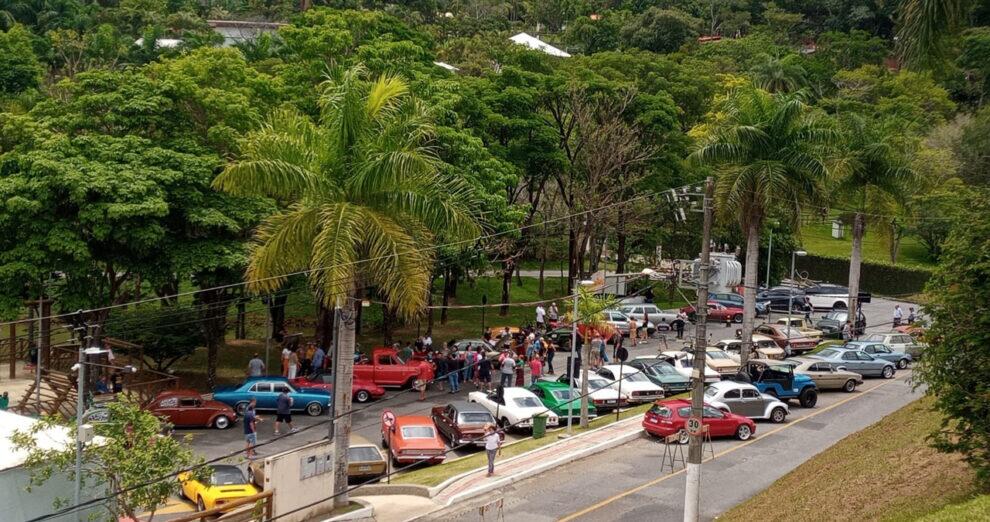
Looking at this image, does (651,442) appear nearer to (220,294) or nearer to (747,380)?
(747,380)

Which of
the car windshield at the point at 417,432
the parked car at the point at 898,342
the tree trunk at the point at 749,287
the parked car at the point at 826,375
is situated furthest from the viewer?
the parked car at the point at 898,342

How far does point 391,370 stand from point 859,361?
17.4 m

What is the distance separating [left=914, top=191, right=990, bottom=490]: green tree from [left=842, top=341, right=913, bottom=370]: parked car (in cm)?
1871

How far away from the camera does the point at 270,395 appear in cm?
3103

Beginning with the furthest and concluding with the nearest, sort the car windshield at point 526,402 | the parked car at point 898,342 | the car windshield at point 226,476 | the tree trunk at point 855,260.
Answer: the tree trunk at point 855,260 → the parked car at point 898,342 → the car windshield at point 526,402 → the car windshield at point 226,476

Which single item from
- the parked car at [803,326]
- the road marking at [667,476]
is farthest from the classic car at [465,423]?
the parked car at [803,326]

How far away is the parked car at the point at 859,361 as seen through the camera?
37.0m

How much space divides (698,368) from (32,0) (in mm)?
94815

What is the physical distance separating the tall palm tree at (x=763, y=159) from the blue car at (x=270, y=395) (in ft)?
48.5

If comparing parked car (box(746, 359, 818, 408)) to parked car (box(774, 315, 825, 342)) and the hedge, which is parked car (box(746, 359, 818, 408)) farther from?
the hedge

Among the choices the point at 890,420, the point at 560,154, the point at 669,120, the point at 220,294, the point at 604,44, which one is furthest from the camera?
the point at 604,44

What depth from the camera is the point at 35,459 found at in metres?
18.2

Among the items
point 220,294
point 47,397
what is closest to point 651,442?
point 220,294

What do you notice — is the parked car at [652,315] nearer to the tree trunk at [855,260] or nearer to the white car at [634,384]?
the tree trunk at [855,260]
